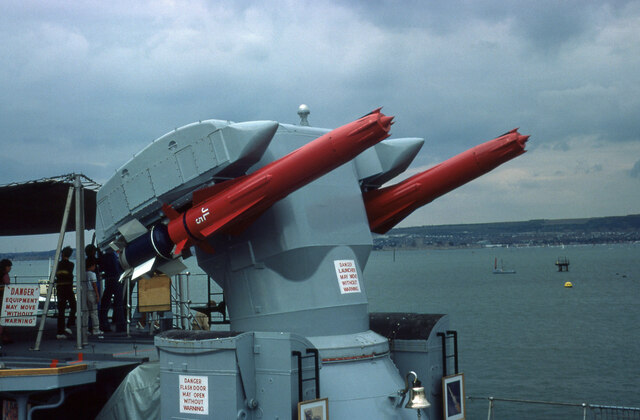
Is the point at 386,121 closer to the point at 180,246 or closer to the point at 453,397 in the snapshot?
the point at 180,246

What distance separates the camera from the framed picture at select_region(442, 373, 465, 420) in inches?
474

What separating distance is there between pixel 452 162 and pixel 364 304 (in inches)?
130

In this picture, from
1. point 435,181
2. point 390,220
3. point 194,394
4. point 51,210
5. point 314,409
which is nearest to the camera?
point 314,409

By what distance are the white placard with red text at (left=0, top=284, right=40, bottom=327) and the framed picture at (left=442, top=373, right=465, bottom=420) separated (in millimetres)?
8273

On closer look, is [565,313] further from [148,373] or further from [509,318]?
[148,373]

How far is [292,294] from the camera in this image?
1154 cm

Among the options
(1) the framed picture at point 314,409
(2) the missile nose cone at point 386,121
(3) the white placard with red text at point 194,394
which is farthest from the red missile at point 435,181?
(3) the white placard with red text at point 194,394


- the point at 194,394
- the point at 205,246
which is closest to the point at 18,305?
the point at 205,246

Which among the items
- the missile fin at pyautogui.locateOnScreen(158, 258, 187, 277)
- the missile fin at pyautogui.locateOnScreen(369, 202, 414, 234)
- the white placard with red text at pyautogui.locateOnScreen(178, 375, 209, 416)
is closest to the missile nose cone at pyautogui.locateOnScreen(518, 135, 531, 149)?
the missile fin at pyautogui.locateOnScreen(369, 202, 414, 234)

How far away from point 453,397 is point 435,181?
406cm

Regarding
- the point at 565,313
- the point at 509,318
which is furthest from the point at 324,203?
the point at 565,313

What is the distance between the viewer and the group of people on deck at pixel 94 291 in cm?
1639

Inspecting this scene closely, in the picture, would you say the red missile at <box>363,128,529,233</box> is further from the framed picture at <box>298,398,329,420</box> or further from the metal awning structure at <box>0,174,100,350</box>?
the metal awning structure at <box>0,174,100,350</box>

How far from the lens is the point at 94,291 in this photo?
56.3 feet
